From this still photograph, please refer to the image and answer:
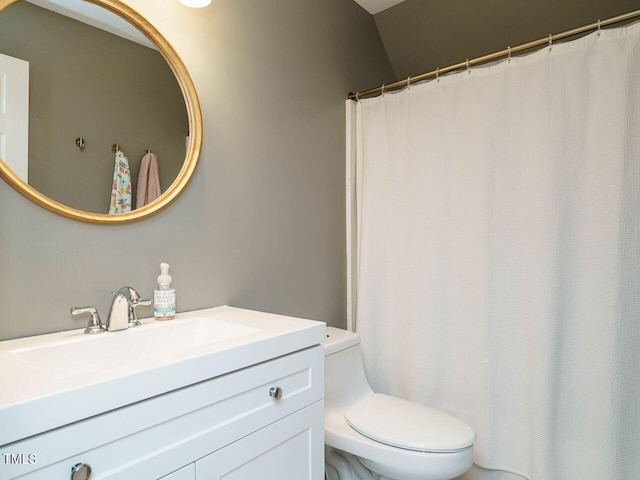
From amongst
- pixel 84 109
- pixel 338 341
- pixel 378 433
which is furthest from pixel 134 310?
pixel 378 433

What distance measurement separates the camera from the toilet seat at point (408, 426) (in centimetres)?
125

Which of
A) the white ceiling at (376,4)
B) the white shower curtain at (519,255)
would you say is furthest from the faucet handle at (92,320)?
the white ceiling at (376,4)

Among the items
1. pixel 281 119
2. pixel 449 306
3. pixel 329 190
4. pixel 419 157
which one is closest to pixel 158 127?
pixel 281 119

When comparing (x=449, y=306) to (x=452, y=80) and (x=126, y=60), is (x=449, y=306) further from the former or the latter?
(x=126, y=60)

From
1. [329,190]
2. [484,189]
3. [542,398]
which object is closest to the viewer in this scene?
[542,398]

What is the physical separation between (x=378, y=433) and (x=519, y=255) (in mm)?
885

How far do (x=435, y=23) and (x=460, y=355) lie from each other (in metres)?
1.76

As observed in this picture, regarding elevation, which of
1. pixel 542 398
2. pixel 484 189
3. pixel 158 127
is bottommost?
pixel 542 398

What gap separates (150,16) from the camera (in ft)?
3.91

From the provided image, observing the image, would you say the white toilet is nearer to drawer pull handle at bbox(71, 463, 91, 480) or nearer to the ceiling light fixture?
drawer pull handle at bbox(71, 463, 91, 480)

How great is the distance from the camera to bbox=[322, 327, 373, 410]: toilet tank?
1507mm

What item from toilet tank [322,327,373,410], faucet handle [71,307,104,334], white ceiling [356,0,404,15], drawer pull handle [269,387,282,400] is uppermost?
white ceiling [356,0,404,15]

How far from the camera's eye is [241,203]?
147cm

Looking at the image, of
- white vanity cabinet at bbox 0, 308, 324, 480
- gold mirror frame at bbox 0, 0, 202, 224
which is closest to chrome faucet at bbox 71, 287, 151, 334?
gold mirror frame at bbox 0, 0, 202, 224
